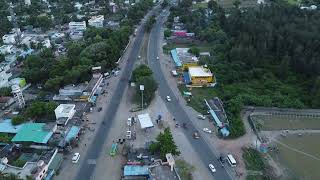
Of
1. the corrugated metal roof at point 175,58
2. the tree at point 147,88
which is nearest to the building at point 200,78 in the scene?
the corrugated metal roof at point 175,58

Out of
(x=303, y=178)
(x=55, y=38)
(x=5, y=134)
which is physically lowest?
(x=303, y=178)

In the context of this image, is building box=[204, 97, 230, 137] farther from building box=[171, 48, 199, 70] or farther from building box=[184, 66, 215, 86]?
building box=[171, 48, 199, 70]

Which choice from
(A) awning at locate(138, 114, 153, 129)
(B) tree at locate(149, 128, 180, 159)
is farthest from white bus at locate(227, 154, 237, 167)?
(A) awning at locate(138, 114, 153, 129)

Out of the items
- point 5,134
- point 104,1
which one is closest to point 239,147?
point 5,134

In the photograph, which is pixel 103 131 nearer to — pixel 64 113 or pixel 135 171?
pixel 64 113

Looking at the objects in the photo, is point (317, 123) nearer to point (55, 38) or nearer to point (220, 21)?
point (220, 21)

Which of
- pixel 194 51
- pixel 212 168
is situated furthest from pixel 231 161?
pixel 194 51
